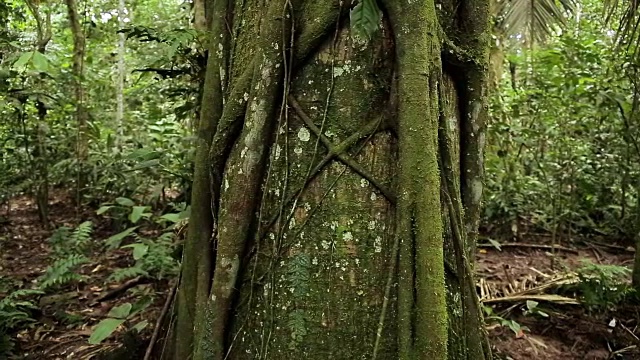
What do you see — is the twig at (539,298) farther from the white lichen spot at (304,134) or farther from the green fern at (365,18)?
the green fern at (365,18)

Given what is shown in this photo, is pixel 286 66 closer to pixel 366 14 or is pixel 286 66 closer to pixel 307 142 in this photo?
pixel 307 142

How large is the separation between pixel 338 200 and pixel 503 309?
2.39 meters

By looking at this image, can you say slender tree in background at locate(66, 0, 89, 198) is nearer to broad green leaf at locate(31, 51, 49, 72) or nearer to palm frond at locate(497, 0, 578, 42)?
broad green leaf at locate(31, 51, 49, 72)

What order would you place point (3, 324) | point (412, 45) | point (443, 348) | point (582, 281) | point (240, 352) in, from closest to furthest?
point (443, 348) < point (412, 45) < point (240, 352) < point (3, 324) < point (582, 281)

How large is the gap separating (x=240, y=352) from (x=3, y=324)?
2.03 meters

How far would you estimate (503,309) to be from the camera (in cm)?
414

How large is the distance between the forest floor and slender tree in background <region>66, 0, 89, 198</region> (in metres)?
1.26

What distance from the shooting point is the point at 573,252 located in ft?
18.4

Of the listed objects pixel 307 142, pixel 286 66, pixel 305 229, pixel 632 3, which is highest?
pixel 632 3

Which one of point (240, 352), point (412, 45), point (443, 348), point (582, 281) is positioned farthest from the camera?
point (582, 281)

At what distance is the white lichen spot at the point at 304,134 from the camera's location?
2.37 metres

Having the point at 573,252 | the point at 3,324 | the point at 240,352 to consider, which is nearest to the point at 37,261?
the point at 3,324

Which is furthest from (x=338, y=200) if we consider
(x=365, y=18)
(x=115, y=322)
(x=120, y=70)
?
(x=120, y=70)

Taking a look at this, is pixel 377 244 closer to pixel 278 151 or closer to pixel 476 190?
pixel 278 151
